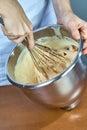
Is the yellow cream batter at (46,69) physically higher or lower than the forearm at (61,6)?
lower

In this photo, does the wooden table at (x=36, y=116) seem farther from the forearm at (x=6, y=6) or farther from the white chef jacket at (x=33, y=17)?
the forearm at (x=6, y=6)

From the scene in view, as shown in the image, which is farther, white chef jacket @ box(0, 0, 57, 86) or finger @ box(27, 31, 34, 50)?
white chef jacket @ box(0, 0, 57, 86)

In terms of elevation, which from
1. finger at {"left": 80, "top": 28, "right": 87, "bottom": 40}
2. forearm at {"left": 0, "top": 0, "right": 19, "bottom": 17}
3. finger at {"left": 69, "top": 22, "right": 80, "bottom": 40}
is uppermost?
forearm at {"left": 0, "top": 0, "right": 19, "bottom": 17}

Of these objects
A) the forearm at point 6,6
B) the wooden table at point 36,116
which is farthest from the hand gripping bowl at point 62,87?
the forearm at point 6,6

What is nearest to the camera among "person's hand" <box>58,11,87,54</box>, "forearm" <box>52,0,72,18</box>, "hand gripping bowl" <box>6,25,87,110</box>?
"hand gripping bowl" <box>6,25,87,110</box>

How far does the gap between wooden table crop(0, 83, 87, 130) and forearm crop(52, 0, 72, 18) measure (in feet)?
0.82

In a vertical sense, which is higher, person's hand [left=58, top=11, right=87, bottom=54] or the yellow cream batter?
person's hand [left=58, top=11, right=87, bottom=54]

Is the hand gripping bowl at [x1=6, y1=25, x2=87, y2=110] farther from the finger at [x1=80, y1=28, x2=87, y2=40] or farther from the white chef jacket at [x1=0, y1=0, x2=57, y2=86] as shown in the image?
the white chef jacket at [x1=0, y1=0, x2=57, y2=86]

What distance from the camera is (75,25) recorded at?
0.77 meters

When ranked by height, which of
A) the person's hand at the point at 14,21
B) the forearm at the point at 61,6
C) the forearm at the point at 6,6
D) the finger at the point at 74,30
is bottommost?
the finger at the point at 74,30

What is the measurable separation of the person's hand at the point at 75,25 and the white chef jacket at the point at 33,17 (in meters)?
0.11

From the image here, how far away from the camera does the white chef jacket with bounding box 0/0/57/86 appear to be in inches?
35.1

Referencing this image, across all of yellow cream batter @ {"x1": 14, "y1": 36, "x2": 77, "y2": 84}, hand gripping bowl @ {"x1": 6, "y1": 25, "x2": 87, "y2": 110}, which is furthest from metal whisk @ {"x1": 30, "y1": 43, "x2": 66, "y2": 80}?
hand gripping bowl @ {"x1": 6, "y1": 25, "x2": 87, "y2": 110}

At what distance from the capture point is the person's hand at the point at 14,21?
0.67 metres
